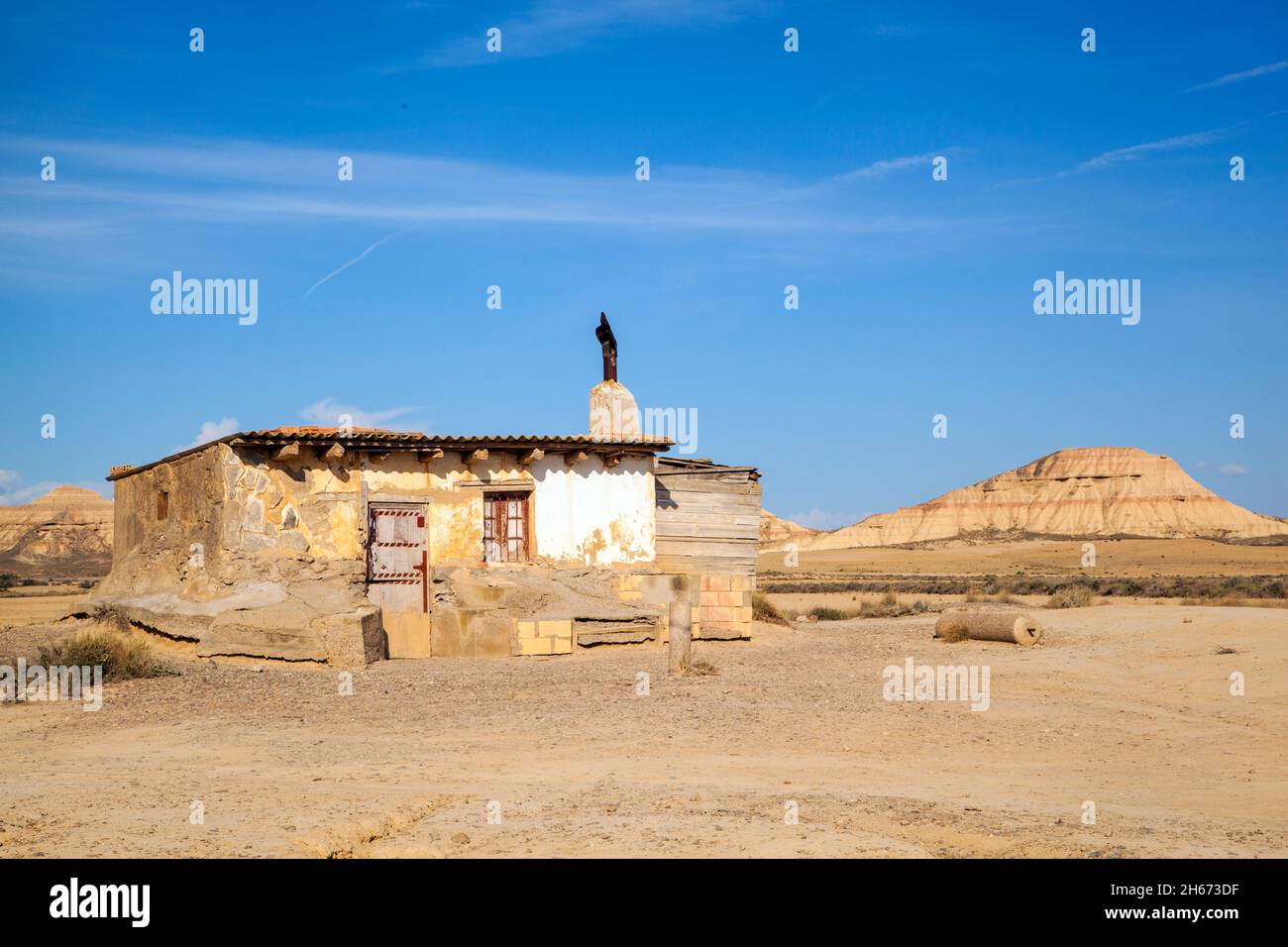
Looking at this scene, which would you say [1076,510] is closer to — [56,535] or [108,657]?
[56,535]

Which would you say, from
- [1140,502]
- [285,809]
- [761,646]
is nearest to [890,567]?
[1140,502]

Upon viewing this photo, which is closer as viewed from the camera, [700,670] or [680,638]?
[680,638]

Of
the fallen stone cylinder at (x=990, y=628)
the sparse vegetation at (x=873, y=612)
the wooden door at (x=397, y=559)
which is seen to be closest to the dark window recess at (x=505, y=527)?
the wooden door at (x=397, y=559)

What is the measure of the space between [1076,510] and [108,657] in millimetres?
111364

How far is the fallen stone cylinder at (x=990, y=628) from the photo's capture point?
752 inches

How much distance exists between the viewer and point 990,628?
64.6 feet

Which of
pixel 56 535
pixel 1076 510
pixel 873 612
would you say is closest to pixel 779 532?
pixel 1076 510

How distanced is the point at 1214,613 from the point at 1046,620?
10.5ft

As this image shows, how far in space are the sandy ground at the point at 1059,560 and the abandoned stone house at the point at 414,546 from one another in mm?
39894

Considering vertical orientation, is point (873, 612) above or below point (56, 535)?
below

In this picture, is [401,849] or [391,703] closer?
[401,849]
